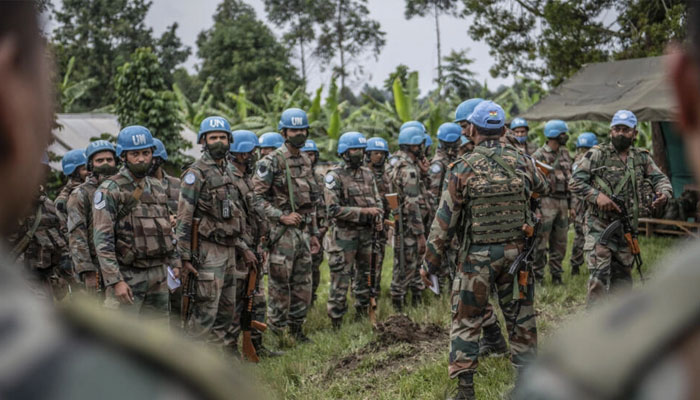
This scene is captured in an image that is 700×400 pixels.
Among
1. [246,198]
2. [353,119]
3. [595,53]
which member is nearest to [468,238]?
[246,198]

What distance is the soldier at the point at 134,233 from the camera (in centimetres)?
527

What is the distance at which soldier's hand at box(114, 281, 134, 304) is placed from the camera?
520 centimetres

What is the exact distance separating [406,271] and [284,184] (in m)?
2.58

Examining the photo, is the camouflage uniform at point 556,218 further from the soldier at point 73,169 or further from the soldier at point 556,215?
the soldier at point 73,169

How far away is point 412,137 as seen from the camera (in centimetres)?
952

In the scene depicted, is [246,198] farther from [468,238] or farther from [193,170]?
[468,238]

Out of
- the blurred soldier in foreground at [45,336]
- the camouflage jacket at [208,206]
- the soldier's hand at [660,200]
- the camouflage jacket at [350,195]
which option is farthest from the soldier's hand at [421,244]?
the blurred soldier in foreground at [45,336]

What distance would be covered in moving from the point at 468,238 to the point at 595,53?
11.8 m

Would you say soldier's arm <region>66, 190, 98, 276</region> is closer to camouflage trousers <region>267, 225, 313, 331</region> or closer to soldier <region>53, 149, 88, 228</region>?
soldier <region>53, 149, 88, 228</region>

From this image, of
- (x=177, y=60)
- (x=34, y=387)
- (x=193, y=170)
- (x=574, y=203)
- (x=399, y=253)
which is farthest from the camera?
(x=177, y=60)

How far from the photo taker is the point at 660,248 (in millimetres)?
12141

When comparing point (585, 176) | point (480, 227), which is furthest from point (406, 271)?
point (480, 227)

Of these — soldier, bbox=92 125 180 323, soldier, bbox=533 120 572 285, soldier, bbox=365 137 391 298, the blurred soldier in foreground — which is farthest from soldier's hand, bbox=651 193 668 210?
the blurred soldier in foreground

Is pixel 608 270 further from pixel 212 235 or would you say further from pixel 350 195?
pixel 212 235
